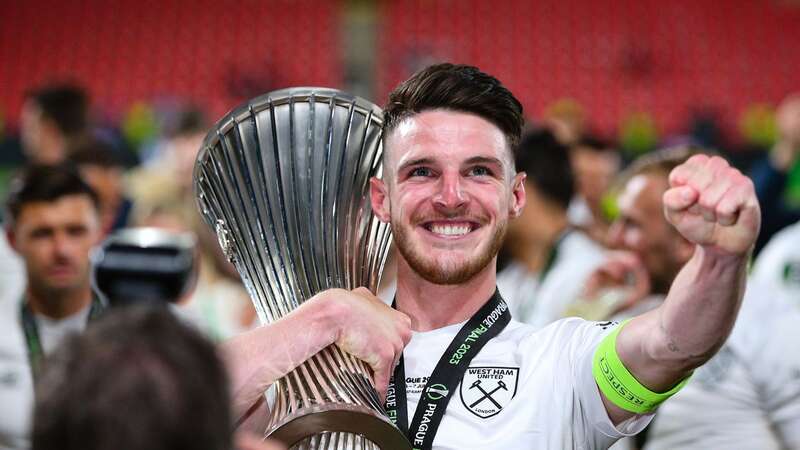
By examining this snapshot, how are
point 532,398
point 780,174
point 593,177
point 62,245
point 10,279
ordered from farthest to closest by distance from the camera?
point 593,177
point 780,174
point 10,279
point 62,245
point 532,398

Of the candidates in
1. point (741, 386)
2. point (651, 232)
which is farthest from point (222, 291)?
point (741, 386)

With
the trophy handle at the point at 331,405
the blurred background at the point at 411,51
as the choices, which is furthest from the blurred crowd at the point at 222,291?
the blurred background at the point at 411,51

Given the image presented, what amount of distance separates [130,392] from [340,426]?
0.93 meters

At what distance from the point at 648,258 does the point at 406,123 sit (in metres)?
1.92

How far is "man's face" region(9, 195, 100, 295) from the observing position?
3908mm

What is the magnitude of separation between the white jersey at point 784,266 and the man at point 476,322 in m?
2.62

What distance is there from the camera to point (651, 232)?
12.6 ft

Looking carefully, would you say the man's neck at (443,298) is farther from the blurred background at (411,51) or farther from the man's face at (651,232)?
the blurred background at (411,51)

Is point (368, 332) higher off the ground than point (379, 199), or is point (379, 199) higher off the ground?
point (379, 199)

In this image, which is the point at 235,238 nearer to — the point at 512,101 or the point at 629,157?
the point at 512,101

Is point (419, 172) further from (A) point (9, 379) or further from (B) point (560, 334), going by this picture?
(A) point (9, 379)

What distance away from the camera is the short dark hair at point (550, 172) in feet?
→ 16.4

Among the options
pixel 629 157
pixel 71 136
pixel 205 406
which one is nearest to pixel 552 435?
pixel 205 406

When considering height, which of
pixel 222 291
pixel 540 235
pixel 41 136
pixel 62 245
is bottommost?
pixel 222 291
